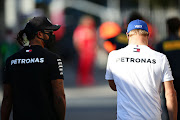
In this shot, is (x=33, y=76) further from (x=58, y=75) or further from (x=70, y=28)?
(x=70, y=28)

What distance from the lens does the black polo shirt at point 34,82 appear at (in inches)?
168

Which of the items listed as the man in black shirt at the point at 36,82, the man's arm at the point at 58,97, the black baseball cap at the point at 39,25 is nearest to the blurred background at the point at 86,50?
the black baseball cap at the point at 39,25

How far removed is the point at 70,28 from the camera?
31.5m

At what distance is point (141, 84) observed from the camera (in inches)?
171

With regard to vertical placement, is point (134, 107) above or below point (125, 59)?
below

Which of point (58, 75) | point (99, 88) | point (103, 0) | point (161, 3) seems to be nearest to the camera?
point (58, 75)

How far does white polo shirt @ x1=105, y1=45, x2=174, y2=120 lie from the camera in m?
4.32

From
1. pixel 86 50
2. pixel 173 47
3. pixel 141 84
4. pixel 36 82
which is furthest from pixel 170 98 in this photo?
pixel 86 50

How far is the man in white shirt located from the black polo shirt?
2.03 ft

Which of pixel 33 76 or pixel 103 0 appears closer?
pixel 33 76

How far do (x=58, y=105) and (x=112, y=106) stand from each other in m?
6.56

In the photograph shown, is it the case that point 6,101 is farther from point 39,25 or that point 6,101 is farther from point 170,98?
point 170,98

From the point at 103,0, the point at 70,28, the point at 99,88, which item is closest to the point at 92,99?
the point at 99,88

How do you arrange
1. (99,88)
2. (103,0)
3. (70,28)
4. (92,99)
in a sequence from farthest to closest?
(103,0)
(70,28)
(99,88)
(92,99)
